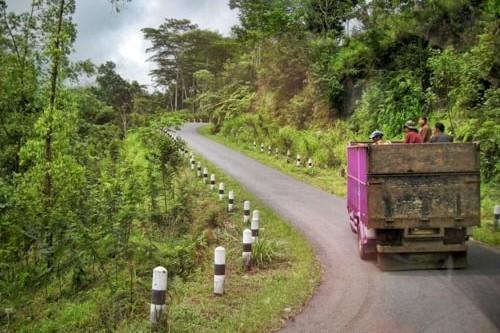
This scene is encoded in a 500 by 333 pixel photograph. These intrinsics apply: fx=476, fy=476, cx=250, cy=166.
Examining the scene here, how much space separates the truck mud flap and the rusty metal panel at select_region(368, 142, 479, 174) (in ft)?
4.97

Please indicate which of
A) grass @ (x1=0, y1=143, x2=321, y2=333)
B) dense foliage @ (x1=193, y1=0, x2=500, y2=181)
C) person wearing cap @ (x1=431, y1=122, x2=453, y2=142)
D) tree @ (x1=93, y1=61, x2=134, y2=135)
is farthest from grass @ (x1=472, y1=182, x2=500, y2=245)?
tree @ (x1=93, y1=61, x2=134, y2=135)

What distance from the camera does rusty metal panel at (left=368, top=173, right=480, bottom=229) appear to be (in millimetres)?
8336

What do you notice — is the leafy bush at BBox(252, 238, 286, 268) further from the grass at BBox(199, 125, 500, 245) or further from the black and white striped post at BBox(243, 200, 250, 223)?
the grass at BBox(199, 125, 500, 245)

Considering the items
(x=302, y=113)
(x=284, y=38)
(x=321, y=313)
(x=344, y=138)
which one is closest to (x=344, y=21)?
(x=284, y=38)

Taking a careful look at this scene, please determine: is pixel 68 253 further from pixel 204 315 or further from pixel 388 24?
pixel 388 24

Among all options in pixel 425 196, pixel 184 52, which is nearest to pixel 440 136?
pixel 425 196

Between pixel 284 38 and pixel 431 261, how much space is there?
28957mm

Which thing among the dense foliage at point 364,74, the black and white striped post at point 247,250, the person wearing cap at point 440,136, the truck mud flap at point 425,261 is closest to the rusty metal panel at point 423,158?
the truck mud flap at point 425,261

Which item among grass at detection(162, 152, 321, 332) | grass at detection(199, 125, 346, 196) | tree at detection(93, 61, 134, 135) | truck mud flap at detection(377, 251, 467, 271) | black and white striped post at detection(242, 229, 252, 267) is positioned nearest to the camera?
grass at detection(162, 152, 321, 332)

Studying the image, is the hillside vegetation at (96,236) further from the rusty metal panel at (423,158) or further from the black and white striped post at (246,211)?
the rusty metal panel at (423,158)

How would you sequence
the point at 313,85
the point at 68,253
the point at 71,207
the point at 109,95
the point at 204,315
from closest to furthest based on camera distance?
the point at 204,315
the point at 68,253
the point at 71,207
the point at 313,85
the point at 109,95

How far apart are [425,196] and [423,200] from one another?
79mm

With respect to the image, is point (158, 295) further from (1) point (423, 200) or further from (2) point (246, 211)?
(2) point (246, 211)

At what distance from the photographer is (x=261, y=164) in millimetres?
26406
